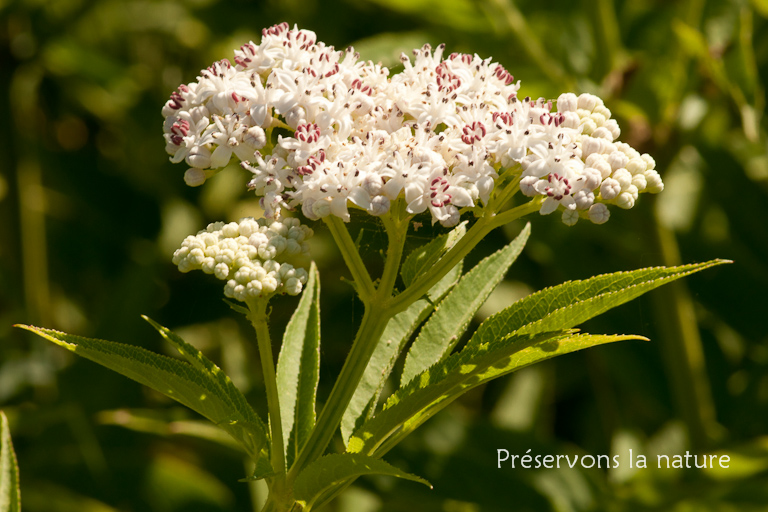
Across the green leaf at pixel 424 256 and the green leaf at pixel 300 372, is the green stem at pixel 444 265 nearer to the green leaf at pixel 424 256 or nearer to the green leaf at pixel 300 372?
the green leaf at pixel 424 256

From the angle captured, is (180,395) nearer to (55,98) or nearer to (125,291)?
(125,291)

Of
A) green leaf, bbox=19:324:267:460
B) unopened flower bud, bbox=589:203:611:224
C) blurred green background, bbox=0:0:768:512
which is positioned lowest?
green leaf, bbox=19:324:267:460

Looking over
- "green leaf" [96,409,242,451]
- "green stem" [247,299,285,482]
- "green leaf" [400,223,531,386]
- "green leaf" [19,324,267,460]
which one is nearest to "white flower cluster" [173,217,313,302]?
"green stem" [247,299,285,482]

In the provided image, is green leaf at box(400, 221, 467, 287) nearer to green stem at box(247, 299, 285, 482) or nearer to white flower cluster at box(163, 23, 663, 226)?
white flower cluster at box(163, 23, 663, 226)

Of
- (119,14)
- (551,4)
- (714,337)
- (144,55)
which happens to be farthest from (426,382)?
(144,55)

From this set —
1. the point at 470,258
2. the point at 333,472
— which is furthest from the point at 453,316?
the point at 470,258

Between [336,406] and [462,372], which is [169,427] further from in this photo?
[462,372]

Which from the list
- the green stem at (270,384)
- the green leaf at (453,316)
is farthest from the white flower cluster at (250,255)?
the green leaf at (453,316)
